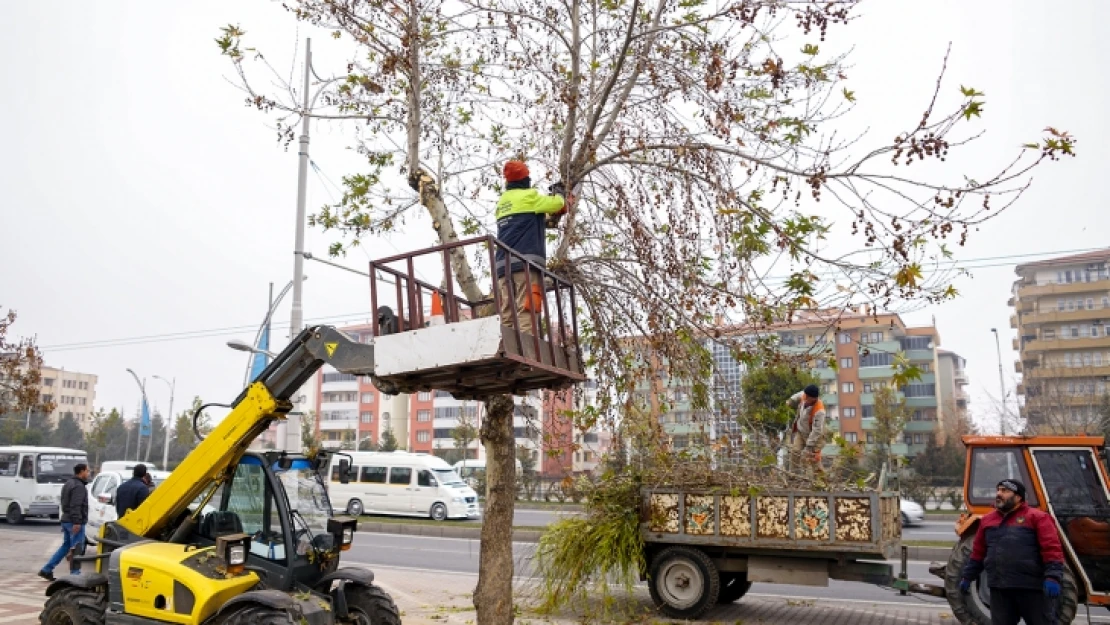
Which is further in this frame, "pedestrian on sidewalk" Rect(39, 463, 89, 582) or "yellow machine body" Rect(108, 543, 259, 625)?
"pedestrian on sidewalk" Rect(39, 463, 89, 582)

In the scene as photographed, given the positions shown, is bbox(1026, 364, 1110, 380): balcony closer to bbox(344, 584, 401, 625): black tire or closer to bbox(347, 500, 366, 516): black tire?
bbox(347, 500, 366, 516): black tire

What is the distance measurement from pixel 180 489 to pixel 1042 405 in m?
40.1

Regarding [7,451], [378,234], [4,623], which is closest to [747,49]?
[378,234]

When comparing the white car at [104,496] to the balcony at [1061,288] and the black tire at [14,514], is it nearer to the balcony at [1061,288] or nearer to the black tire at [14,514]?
the black tire at [14,514]

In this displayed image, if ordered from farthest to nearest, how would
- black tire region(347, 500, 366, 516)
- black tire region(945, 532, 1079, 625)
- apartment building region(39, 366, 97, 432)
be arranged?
apartment building region(39, 366, 97, 432) < black tire region(347, 500, 366, 516) < black tire region(945, 532, 1079, 625)

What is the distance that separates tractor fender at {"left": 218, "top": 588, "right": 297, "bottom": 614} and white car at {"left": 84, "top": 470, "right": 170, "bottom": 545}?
1342 centimetres

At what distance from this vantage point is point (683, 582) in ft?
35.3

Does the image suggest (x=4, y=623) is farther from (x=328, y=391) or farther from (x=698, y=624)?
(x=328, y=391)

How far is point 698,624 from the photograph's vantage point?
10.5 meters

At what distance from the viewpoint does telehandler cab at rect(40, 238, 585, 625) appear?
22.0ft

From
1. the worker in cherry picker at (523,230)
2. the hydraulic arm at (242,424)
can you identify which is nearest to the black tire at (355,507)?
the hydraulic arm at (242,424)

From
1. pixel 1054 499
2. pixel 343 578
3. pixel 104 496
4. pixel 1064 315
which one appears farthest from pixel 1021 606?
pixel 1064 315

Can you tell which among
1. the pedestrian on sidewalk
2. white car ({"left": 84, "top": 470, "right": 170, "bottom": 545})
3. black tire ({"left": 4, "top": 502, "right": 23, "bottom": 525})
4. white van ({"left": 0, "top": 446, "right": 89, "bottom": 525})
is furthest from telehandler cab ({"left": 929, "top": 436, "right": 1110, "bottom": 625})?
black tire ({"left": 4, "top": 502, "right": 23, "bottom": 525})

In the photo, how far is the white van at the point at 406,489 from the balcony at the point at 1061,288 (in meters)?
52.5
